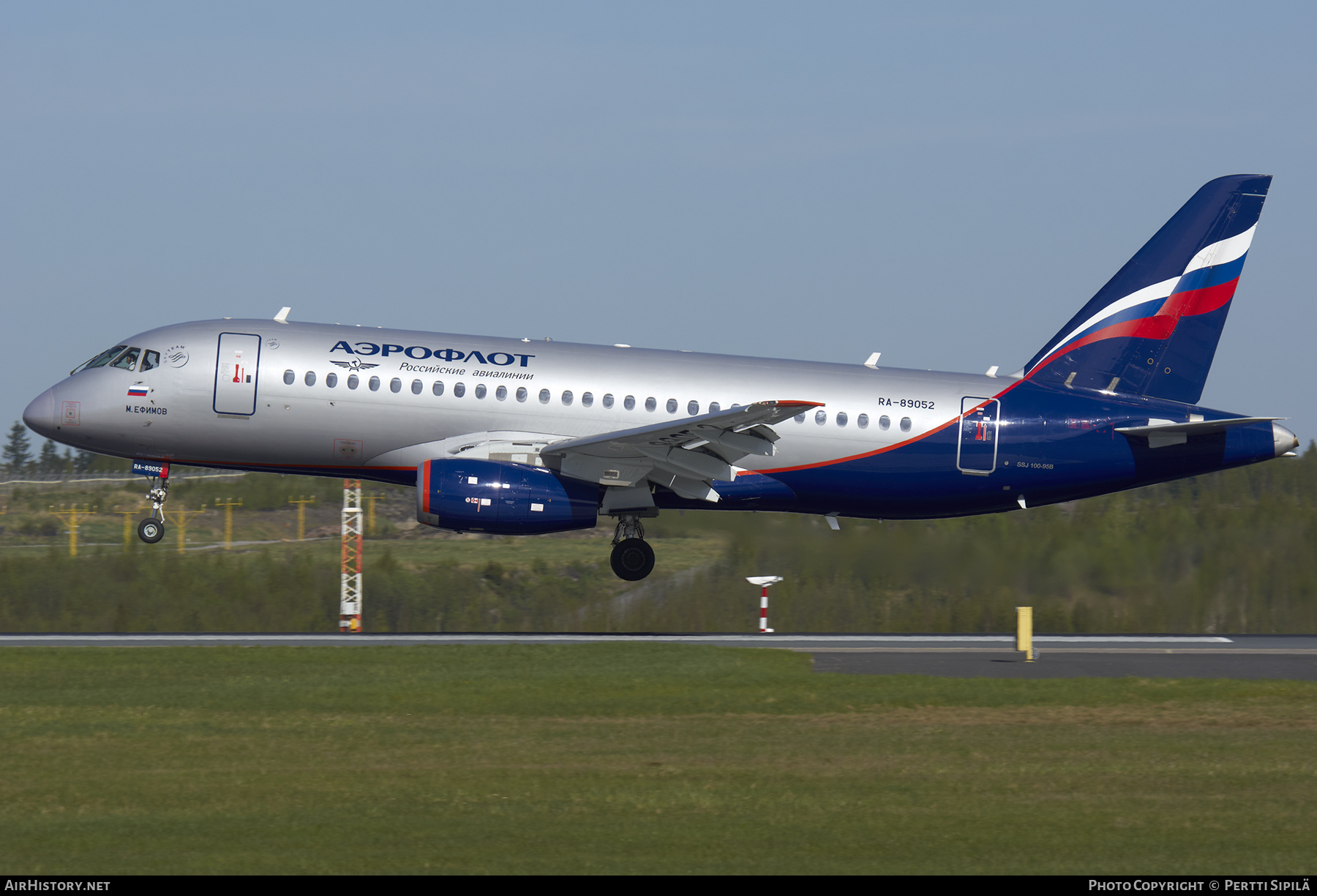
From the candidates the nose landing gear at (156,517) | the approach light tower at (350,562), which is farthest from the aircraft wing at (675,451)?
the approach light tower at (350,562)

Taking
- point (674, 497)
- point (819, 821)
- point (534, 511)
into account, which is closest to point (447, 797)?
point (819, 821)

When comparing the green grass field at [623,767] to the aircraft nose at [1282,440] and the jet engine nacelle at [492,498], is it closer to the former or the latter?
the jet engine nacelle at [492,498]

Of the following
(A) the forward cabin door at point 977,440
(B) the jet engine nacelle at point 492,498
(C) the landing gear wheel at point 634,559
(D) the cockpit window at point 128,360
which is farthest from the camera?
(A) the forward cabin door at point 977,440

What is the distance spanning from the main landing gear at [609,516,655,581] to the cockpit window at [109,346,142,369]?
33.5ft

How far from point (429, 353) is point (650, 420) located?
461 centimetres

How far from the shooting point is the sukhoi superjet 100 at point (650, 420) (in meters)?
26.9

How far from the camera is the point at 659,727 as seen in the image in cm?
1762

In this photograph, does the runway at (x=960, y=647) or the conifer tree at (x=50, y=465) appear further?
the conifer tree at (x=50, y=465)

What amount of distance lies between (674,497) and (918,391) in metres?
5.55

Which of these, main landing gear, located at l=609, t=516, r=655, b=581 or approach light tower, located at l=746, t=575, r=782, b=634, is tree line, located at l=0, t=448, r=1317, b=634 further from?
main landing gear, located at l=609, t=516, r=655, b=581

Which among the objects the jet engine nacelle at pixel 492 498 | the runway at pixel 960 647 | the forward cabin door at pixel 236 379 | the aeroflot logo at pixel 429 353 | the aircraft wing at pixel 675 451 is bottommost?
the runway at pixel 960 647

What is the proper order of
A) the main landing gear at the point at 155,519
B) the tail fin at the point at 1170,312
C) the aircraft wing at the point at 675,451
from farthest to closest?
the tail fin at the point at 1170,312 → the main landing gear at the point at 155,519 → the aircraft wing at the point at 675,451

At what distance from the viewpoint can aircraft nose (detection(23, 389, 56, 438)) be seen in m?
27.5

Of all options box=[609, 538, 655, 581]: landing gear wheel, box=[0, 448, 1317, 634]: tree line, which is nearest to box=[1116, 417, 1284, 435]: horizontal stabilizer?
box=[0, 448, 1317, 634]: tree line
